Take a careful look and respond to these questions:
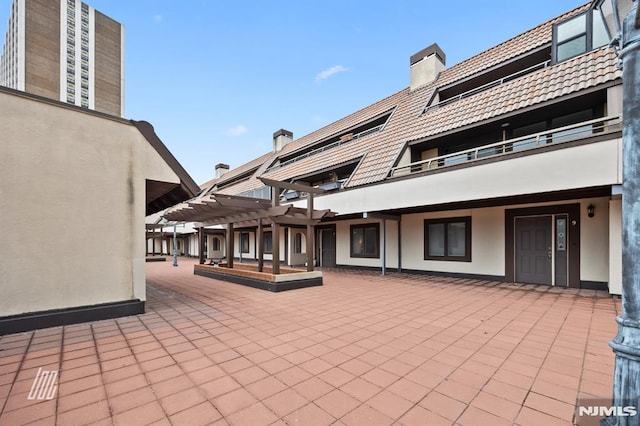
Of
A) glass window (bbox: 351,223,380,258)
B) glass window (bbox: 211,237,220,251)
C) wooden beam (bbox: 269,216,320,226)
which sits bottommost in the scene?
glass window (bbox: 211,237,220,251)

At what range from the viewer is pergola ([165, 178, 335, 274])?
26.1 ft

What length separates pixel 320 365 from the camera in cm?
308

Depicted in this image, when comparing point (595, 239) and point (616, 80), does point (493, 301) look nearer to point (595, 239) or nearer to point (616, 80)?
→ point (595, 239)

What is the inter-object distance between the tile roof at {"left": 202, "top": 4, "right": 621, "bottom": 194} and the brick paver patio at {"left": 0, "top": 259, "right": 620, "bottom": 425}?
5.57 meters

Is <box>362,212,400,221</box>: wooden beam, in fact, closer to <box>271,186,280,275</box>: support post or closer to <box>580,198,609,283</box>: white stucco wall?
<box>271,186,280,275</box>: support post

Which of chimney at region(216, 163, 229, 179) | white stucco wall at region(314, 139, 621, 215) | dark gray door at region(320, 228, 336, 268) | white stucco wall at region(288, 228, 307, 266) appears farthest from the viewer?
chimney at region(216, 163, 229, 179)

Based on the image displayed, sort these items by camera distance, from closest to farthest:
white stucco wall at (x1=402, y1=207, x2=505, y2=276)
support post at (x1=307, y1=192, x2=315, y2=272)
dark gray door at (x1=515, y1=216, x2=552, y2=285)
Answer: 1. dark gray door at (x1=515, y1=216, x2=552, y2=285)
2. support post at (x1=307, y1=192, x2=315, y2=272)
3. white stucco wall at (x1=402, y1=207, x2=505, y2=276)

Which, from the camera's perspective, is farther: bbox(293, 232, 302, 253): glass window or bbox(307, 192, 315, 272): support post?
bbox(293, 232, 302, 253): glass window

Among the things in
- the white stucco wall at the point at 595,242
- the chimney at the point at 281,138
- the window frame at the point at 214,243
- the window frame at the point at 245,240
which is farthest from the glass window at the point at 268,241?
the white stucco wall at the point at 595,242

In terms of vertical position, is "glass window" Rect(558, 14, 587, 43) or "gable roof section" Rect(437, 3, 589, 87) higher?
"gable roof section" Rect(437, 3, 589, 87)

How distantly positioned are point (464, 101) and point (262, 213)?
8449 millimetres

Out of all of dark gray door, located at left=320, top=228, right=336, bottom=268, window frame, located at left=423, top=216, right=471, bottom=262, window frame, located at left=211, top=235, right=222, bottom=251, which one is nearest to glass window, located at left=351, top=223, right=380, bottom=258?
dark gray door, located at left=320, top=228, right=336, bottom=268

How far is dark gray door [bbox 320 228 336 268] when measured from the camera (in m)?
14.3

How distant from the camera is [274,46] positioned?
1484cm
